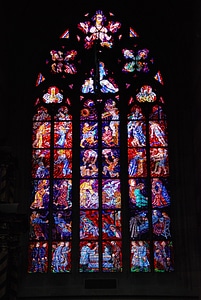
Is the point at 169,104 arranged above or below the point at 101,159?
above

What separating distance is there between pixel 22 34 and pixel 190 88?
3.97 metres

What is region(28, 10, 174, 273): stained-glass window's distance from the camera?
13.6m

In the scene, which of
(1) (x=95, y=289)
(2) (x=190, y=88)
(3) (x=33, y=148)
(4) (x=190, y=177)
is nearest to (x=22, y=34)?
(3) (x=33, y=148)

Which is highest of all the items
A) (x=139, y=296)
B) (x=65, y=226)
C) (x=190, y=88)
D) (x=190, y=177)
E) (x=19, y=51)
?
(x=19, y=51)

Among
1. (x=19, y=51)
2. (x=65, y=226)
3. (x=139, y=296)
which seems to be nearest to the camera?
(x=139, y=296)

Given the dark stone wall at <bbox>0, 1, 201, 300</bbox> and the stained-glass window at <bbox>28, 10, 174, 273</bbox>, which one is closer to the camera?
the dark stone wall at <bbox>0, 1, 201, 300</bbox>

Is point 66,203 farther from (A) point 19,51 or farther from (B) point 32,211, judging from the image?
(A) point 19,51

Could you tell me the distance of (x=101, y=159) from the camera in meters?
14.3

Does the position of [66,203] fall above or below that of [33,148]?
below

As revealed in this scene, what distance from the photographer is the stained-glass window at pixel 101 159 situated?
44.5 feet

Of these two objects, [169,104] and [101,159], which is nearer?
[101,159]

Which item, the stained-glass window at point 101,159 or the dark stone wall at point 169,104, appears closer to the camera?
the dark stone wall at point 169,104

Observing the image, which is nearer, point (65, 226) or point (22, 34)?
point (65, 226)

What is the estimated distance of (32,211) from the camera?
13.8 meters
